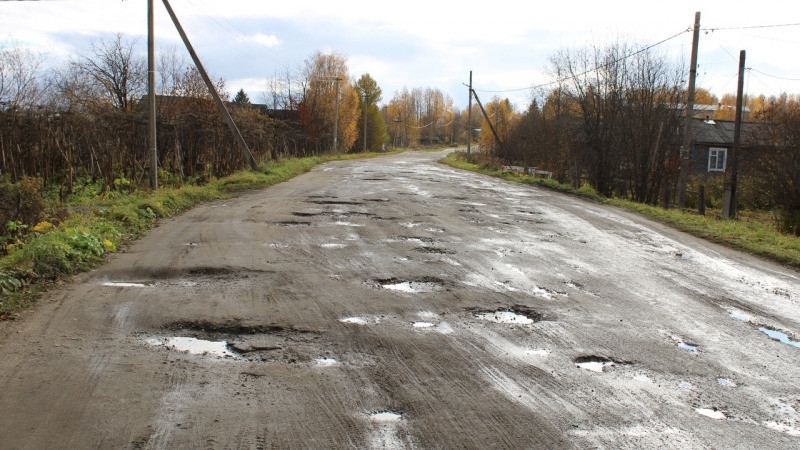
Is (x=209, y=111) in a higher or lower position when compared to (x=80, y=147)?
higher

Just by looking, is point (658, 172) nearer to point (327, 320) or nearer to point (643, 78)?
point (643, 78)

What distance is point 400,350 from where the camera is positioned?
190 inches

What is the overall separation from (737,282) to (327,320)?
604 centimetres

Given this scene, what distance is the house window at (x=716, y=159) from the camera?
40.8m

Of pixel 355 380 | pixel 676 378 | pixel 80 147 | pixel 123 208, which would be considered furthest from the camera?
pixel 80 147

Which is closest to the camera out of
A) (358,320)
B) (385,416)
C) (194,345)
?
(385,416)

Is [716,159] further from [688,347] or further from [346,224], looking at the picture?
[688,347]

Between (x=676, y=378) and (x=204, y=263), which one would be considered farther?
(x=204, y=263)

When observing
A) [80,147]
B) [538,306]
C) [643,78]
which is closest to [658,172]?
[643,78]

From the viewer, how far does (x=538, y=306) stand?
625 cm

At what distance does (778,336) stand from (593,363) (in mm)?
2411

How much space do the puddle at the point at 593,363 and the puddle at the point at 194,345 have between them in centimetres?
283

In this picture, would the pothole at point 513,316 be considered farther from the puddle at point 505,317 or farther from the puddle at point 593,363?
the puddle at point 593,363

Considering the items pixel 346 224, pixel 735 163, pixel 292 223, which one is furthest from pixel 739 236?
pixel 735 163
